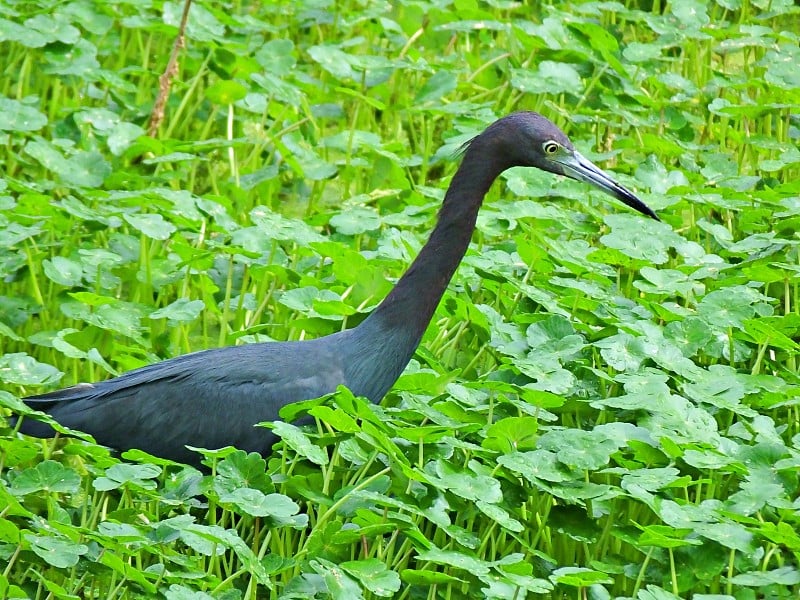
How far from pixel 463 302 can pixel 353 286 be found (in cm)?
45

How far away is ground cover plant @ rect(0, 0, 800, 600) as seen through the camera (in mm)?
3465

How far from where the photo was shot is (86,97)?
6.31 meters

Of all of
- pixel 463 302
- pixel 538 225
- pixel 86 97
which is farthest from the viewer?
pixel 86 97

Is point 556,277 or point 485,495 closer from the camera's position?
point 485,495

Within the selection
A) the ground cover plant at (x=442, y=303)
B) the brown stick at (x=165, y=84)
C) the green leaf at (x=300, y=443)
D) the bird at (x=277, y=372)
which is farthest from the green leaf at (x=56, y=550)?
the brown stick at (x=165, y=84)

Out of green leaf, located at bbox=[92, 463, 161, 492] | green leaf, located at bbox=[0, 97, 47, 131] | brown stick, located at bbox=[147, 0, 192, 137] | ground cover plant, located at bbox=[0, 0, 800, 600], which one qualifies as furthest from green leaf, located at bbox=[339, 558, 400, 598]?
brown stick, located at bbox=[147, 0, 192, 137]

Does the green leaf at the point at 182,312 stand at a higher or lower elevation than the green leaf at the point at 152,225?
lower

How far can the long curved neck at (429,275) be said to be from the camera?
13.5 ft

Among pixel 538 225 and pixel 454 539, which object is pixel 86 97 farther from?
pixel 454 539

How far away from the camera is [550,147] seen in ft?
13.9

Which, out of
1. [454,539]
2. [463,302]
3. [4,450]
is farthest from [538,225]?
[4,450]

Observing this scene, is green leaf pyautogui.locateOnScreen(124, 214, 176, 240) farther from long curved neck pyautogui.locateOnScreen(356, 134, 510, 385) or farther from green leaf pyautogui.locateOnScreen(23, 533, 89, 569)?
green leaf pyautogui.locateOnScreen(23, 533, 89, 569)

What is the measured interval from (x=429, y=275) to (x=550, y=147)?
568 mm

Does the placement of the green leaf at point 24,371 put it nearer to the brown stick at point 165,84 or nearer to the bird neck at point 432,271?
A: the bird neck at point 432,271
